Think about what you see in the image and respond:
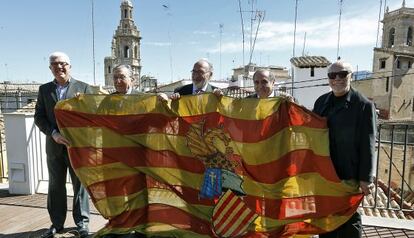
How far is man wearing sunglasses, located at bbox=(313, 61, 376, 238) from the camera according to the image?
2.25m

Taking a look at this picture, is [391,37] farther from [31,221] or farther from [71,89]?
[31,221]

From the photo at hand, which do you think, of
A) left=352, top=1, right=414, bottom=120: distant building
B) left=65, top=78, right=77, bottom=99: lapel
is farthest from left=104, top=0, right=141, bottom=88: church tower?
left=65, top=78, right=77, bottom=99: lapel

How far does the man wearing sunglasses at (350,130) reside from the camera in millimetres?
2250

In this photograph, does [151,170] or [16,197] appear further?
[16,197]

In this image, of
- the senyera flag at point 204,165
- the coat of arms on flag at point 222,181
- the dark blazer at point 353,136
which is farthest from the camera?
the coat of arms on flag at point 222,181

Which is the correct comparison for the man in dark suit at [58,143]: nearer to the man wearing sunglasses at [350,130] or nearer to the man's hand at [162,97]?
the man's hand at [162,97]

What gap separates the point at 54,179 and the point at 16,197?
1629 millimetres

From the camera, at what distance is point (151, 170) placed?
2949 millimetres

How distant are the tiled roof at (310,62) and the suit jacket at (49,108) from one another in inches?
871

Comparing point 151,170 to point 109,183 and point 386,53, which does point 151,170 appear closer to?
point 109,183

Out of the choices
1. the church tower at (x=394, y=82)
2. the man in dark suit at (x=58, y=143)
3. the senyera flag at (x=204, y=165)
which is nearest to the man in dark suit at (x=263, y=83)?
the senyera flag at (x=204, y=165)

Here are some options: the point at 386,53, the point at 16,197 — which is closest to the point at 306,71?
the point at 386,53

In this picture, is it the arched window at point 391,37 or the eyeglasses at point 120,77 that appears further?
the arched window at point 391,37

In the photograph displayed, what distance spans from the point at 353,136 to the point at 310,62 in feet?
73.8
